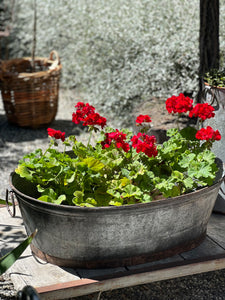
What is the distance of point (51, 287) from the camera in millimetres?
2000

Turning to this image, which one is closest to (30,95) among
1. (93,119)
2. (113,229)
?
(93,119)

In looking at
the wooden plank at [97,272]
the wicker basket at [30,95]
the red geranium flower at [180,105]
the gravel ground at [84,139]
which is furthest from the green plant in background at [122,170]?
the wicker basket at [30,95]

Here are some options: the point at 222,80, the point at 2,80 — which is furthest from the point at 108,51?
the point at 222,80

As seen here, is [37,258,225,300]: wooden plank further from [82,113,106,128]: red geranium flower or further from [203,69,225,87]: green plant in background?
[203,69,225,87]: green plant in background

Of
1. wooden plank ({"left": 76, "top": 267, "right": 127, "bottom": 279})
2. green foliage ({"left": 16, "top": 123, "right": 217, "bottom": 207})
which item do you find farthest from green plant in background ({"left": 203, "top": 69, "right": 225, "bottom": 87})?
wooden plank ({"left": 76, "top": 267, "right": 127, "bottom": 279})

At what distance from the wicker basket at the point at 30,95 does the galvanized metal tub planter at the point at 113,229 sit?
289 centimetres

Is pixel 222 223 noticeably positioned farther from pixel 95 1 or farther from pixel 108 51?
pixel 95 1

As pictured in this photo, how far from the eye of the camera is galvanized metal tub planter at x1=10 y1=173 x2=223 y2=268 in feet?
6.70

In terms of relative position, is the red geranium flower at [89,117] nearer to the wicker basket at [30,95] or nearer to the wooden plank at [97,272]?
the wooden plank at [97,272]

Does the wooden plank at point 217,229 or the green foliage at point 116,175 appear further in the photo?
the wooden plank at point 217,229

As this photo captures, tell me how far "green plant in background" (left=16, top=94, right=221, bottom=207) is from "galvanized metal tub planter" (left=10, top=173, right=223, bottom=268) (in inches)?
2.7

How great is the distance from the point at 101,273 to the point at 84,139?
3.07 m

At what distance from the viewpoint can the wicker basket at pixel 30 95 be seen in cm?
492

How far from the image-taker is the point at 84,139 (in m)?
5.09
